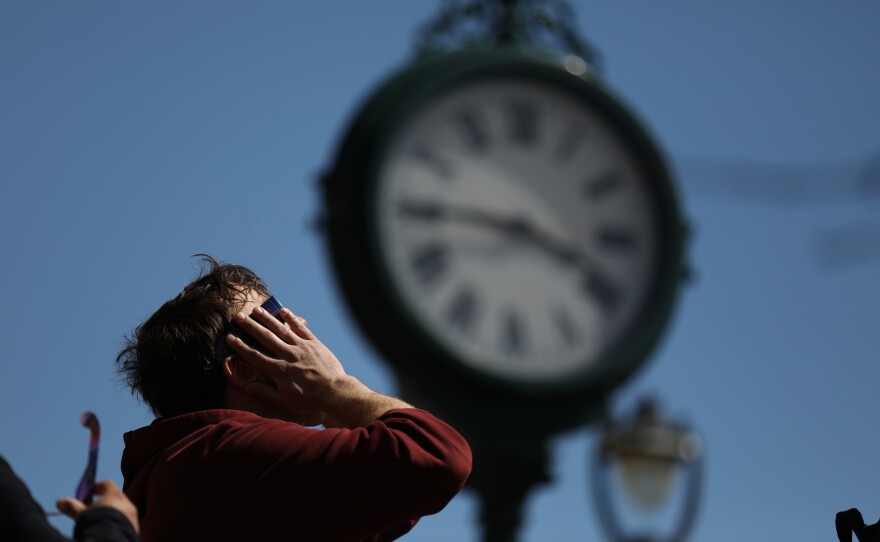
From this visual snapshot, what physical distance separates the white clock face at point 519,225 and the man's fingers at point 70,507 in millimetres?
4756

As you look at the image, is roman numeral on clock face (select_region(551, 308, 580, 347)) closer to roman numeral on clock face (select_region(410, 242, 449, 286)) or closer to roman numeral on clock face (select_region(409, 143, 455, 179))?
roman numeral on clock face (select_region(410, 242, 449, 286))

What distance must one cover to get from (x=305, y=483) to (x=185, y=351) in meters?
0.29

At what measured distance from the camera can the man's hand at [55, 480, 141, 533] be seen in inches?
81.3

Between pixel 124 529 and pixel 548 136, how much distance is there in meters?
6.03

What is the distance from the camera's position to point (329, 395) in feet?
8.32

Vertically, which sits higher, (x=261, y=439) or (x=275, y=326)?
(x=275, y=326)

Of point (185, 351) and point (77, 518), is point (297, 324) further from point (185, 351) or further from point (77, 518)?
point (77, 518)

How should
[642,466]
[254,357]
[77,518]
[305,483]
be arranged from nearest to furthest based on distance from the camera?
[77,518] → [305,483] → [254,357] → [642,466]

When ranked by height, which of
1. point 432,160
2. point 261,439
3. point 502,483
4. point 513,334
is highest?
point 432,160

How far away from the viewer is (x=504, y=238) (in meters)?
7.71

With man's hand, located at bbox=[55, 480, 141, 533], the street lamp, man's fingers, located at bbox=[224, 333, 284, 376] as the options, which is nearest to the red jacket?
man's fingers, located at bbox=[224, 333, 284, 376]

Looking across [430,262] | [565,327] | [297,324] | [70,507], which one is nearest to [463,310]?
[430,262]

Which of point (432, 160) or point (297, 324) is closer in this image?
point (297, 324)

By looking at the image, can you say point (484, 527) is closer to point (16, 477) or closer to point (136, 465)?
point (136, 465)
